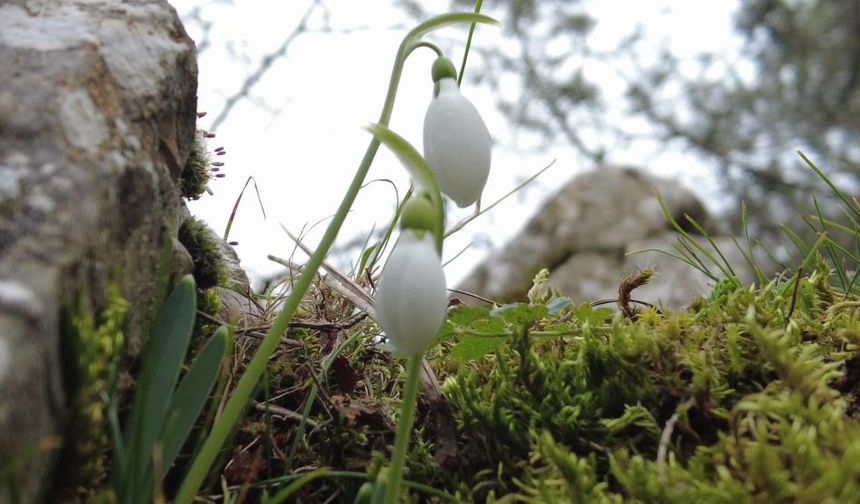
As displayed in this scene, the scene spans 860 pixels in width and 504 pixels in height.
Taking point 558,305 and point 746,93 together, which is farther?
point 746,93

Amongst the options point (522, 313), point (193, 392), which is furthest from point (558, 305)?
point (193, 392)

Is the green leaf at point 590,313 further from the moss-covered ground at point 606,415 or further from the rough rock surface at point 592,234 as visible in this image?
the rough rock surface at point 592,234

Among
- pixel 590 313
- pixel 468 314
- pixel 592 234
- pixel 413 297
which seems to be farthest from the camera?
pixel 592 234

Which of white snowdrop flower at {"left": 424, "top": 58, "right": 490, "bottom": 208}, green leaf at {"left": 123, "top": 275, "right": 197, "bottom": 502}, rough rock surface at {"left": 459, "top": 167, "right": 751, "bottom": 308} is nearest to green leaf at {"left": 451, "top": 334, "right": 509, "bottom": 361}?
white snowdrop flower at {"left": 424, "top": 58, "right": 490, "bottom": 208}

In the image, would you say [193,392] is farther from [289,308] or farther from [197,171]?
[197,171]

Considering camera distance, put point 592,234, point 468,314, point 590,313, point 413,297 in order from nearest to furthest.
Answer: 1. point 413,297
2. point 468,314
3. point 590,313
4. point 592,234

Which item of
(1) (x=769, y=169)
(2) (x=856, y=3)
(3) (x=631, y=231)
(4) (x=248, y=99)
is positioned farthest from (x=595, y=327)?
(2) (x=856, y=3)

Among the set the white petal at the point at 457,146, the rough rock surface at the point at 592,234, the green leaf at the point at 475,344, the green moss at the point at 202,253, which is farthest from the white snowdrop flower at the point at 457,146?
the rough rock surface at the point at 592,234
